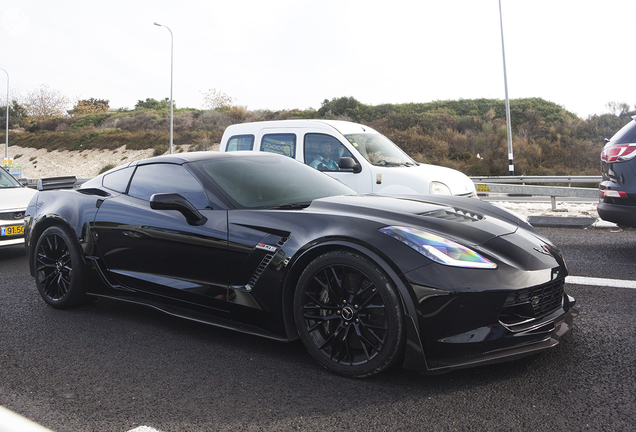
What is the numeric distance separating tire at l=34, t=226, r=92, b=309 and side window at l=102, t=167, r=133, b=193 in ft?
1.83

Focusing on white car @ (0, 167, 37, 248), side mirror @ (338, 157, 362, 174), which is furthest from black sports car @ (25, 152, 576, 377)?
side mirror @ (338, 157, 362, 174)

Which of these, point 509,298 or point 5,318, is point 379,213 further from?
point 5,318

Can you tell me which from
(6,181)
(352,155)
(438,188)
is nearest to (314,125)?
(352,155)

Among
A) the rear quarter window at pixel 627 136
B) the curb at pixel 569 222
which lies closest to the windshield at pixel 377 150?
the curb at pixel 569 222

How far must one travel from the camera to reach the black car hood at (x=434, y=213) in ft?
9.93

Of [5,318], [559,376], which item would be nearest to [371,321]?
[559,376]

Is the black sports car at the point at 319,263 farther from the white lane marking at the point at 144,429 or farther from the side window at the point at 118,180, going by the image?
the white lane marking at the point at 144,429

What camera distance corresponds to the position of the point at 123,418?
99.7 inches

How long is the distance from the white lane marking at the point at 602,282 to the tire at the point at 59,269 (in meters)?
4.49

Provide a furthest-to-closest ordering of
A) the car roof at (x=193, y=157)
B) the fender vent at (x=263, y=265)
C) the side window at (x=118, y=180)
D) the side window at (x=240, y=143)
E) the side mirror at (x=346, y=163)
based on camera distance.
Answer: the side window at (x=240, y=143) → the side mirror at (x=346, y=163) → the side window at (x=118, y=180) → the car roof at (x=193, y=157) → the fender vent at (x=263, y=265)

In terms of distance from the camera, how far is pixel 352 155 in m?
7.98

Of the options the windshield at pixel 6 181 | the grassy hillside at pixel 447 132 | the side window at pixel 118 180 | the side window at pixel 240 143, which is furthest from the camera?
the grassy hillside at pixel 447 132

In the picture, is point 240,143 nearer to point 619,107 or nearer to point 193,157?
point 193,157

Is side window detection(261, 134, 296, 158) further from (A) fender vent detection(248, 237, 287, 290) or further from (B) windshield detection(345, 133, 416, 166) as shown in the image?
(A) fender vent detection(248, 237, 287, 290)
